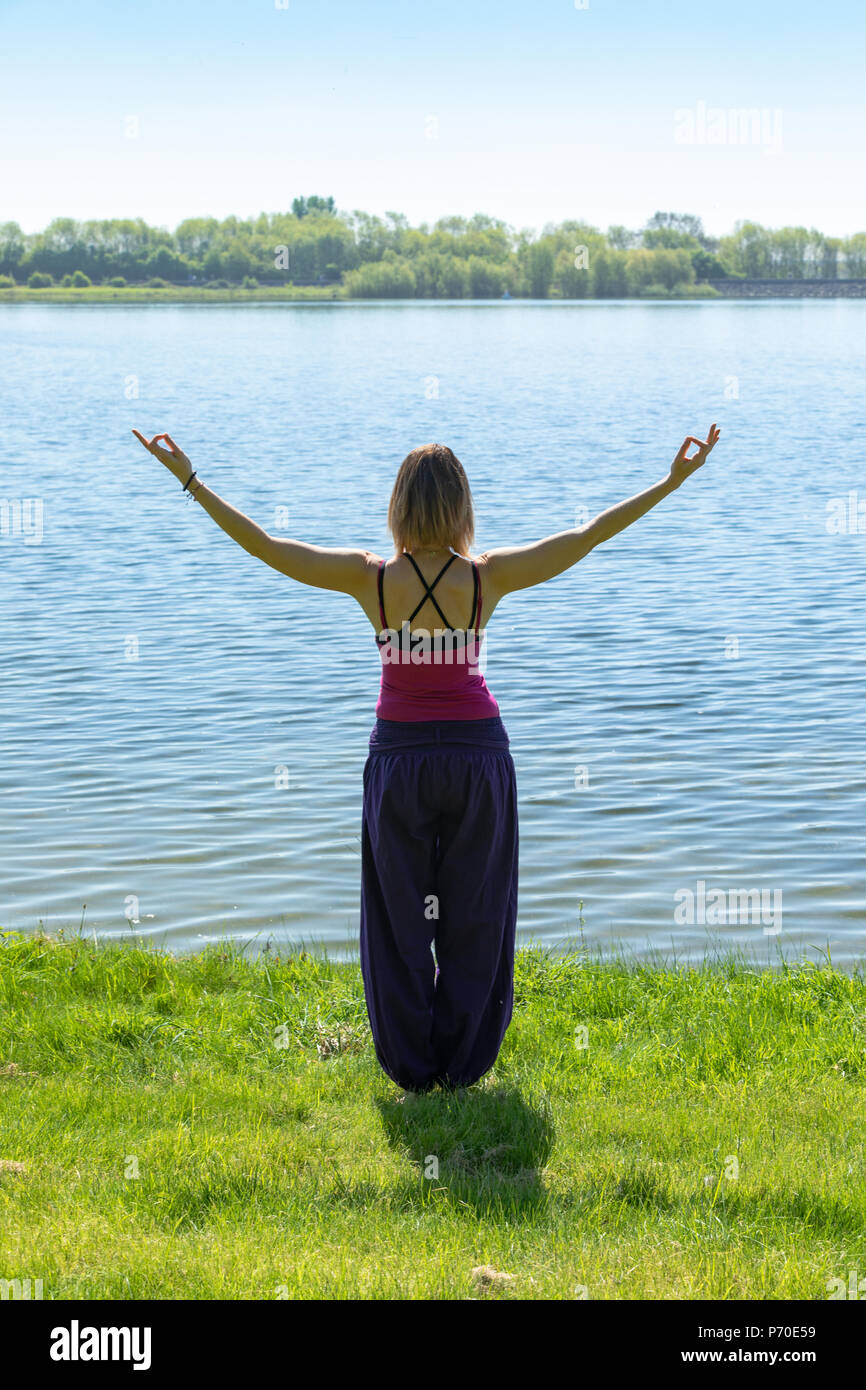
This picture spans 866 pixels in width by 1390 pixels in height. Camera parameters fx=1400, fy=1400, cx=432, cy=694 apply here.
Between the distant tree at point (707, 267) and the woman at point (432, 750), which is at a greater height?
the distant tree at point (707, 267)

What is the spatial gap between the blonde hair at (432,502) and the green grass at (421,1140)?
202 cm

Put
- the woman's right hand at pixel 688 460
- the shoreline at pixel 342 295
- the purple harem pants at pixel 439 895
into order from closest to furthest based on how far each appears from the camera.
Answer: the purple harem pants at pixel 439 895, the woman's right hand at pixel 688 460, the shoreline at pixel 342 295

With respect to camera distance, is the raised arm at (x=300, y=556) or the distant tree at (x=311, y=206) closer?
the raised arm at (x=300, y=556)

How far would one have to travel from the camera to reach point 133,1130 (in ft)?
16.0

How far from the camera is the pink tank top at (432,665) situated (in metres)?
4.97

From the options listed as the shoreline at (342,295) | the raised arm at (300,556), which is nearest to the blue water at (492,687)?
the raised arm at (300,556)

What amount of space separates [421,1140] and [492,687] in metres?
8.89

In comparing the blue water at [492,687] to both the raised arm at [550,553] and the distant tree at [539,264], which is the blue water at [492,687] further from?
the distant tree at [539,264]

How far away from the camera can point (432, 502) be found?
4879 millimetres

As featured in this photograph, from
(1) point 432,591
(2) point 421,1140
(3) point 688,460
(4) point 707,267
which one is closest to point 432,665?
(1) point 432,591

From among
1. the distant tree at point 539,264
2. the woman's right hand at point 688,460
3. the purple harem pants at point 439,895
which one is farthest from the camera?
the distant tree at point 539,264

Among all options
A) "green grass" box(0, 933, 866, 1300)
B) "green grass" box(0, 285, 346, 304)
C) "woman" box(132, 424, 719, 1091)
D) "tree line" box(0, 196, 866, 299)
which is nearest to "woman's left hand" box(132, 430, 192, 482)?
"woman" box(132, 424, 719, 1091)
